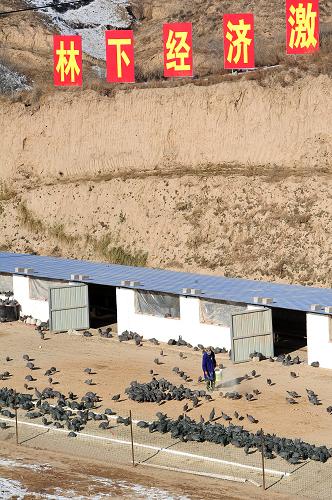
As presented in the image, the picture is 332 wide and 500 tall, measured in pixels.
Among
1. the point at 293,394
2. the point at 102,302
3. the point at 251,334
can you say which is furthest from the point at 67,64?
the point at 293,394

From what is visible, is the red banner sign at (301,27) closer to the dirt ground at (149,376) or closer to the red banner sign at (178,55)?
the red banner sign at (178,55)

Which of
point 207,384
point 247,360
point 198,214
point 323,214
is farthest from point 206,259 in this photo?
point 207,384

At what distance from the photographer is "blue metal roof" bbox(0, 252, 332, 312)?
41688 millimetres

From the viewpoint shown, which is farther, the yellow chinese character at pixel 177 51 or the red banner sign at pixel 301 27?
the yellow chinese character at pixel 177 51

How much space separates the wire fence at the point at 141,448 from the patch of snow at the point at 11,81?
126ft

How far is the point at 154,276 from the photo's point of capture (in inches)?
1875

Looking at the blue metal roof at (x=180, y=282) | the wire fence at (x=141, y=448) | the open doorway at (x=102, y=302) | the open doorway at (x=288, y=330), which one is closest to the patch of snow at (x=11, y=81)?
Answer: the blue metal roof at (x=180, y=282)

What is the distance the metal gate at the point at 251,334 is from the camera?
4019 centimetres

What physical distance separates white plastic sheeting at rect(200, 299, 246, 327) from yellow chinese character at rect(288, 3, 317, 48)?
19474 mm

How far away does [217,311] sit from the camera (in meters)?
42.5

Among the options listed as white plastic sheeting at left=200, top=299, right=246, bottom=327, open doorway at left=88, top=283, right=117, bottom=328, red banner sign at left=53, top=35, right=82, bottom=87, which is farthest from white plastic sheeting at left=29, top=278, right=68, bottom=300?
red banner sign at left=53, top=35, right=82, bottom=87

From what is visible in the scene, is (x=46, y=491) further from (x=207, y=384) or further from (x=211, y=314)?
(x=211, y=314)

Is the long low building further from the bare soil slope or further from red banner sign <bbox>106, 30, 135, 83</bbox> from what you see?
red banner sign <bbox>106, 30, 135, 83</bbox>

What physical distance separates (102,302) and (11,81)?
82.2 ft
